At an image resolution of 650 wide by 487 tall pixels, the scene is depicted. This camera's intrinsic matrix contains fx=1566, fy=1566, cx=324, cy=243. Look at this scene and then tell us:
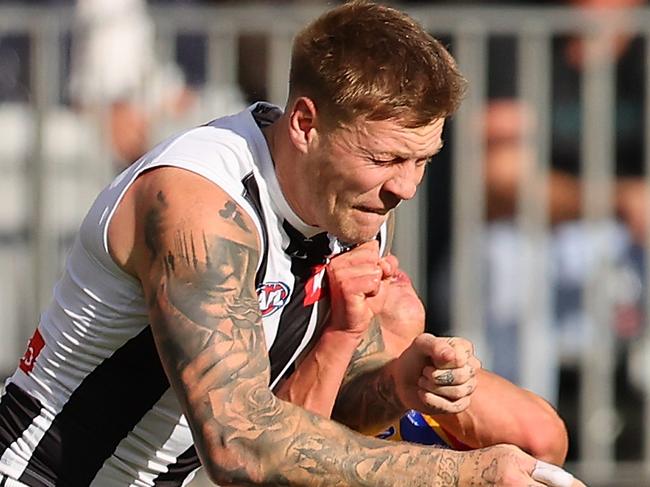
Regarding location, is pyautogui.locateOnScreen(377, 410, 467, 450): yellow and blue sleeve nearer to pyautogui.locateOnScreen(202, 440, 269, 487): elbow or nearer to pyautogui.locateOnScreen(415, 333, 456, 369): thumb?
pyautogui.locateOnScreen(415, 333, 456, 369): thumb

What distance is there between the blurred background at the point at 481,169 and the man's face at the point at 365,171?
132 inches

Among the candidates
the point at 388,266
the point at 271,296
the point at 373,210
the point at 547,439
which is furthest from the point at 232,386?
the point at 547,439

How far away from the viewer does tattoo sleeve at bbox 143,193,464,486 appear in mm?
3527

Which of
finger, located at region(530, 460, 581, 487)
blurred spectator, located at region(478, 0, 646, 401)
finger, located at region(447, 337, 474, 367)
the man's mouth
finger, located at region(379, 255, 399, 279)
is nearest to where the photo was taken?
finger, located at region(530, 460, 581, 487)

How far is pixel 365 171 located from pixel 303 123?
0.20m

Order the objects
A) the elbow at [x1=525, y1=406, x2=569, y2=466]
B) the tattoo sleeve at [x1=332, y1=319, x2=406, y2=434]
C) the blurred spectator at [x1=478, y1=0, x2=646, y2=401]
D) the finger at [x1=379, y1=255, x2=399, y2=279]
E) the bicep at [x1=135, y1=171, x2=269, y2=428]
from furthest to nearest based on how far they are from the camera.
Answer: the blurred spectator at [x1=478, y1=0, x2=646, y2=401] < the elbow at [x1=525, y1=406, x2=569, y2=466] < the tattoo sleeve at [x1=332, y1=319, x2=406, y2=434] < the finger at [x1=379, y1=255, x2=399, y2=279] < the bicep at [x1=135, y1=171, x2=269, y2=428]

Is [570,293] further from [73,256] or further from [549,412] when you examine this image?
[73,256]

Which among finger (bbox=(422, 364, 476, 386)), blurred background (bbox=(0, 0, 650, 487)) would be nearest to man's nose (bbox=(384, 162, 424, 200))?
finger (bbox=(422, 364, 476, 386))

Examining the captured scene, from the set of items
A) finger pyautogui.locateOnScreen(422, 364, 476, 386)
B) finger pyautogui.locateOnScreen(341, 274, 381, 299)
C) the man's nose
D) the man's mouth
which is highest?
the man's nose

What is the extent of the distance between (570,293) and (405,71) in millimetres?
3722

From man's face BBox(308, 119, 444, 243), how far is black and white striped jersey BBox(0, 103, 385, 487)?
0.13m

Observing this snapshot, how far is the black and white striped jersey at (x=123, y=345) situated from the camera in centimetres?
388

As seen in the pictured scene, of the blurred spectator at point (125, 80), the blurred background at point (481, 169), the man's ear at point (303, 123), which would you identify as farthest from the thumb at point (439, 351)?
the blurred spectator at point (125, 80)

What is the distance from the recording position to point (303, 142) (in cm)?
384
